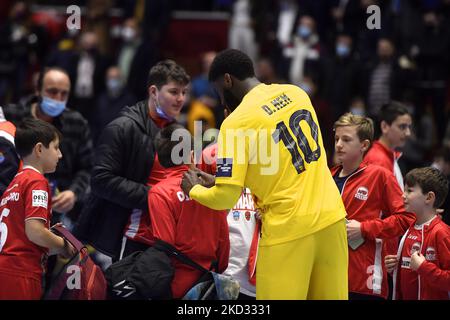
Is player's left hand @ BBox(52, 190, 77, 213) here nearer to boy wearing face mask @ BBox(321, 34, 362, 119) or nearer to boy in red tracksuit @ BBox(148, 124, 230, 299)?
boy in red tracksuit @ BBox(148, 124, 230, 299)

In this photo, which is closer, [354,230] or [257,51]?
[354,230]

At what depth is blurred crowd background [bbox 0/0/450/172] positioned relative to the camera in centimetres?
1357

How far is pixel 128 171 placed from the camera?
692 centimetres

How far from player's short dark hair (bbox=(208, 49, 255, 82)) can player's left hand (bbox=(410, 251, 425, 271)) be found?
182 cm

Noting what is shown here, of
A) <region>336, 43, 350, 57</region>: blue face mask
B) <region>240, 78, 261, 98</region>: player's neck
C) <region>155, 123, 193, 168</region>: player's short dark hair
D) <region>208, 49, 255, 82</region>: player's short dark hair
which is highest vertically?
<region>208, 49, 255, 82</region>: player's short dark hair

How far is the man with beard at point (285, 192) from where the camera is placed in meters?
5.46

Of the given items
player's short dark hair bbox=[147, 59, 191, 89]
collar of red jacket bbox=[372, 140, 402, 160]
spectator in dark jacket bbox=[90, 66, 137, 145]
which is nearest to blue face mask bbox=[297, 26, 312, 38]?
spectator in dark jacket bbox=[90, 66, 137, 145]

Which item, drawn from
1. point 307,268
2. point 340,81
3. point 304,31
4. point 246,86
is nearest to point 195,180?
point 246,86

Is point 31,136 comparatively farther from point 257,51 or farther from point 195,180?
point 257,51

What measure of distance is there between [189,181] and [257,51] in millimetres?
10278
